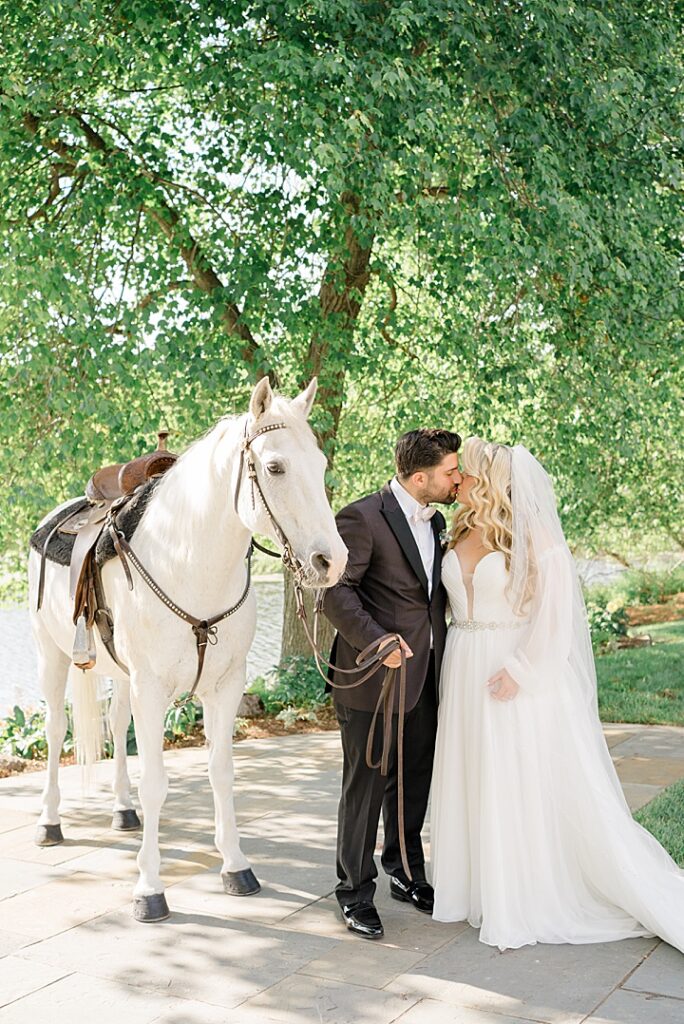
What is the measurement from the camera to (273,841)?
5547 mm

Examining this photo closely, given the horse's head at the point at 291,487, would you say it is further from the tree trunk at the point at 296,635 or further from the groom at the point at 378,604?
the tree trunk at the point at 296,635

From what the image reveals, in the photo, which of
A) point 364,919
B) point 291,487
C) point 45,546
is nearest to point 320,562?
point 291,487

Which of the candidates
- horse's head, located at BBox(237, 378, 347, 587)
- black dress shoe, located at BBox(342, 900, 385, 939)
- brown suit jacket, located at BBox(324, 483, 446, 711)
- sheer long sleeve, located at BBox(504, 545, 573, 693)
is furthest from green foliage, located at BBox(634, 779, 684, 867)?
horse's head, located at BBox(237, 378, 347, 587)

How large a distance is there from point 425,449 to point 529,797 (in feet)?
5.15

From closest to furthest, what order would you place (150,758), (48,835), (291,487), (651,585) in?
Result: (291,487) < (150,758) < (48,835) < (651,585)

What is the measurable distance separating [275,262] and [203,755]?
4.21 meters

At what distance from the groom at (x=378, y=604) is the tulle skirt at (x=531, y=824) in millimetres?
233

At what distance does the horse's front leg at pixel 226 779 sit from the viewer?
187 inches

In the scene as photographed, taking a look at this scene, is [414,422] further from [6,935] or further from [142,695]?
[6,935]

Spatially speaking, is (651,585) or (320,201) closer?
(320,201)

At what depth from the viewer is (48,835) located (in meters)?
5.54

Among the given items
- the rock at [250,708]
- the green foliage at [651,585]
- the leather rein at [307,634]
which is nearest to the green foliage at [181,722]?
the rock at [250,708]

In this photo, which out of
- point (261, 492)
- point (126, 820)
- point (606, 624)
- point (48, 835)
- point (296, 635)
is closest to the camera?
point (261, 492)

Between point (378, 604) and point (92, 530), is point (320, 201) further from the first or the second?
point (378, 604)
